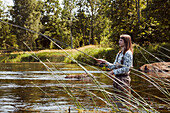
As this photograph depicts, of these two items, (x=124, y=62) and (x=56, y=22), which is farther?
(x=56, y=22)

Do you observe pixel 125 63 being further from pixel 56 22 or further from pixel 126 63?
pixel 56 22

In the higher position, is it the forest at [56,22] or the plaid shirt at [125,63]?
the forest at [56,22]

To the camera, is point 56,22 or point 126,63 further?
point 56,22

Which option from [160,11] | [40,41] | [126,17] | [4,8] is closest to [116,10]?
[126,17]

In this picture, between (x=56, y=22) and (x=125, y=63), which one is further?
(x=56, y=22)

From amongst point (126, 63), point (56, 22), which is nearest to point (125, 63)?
point (126, 63)

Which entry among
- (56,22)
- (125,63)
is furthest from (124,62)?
(56,22)

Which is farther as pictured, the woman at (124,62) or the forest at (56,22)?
the forest at (56,22)

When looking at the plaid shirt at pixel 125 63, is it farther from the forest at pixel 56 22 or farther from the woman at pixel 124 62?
the forest at pixel 56 22

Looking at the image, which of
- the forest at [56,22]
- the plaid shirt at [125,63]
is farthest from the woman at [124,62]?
the forest at [56,22]

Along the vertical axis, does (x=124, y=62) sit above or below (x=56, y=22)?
below

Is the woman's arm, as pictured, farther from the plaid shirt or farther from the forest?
the forest

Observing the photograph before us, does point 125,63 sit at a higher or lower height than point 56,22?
lower

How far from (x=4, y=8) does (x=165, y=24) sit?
45.1 meters
